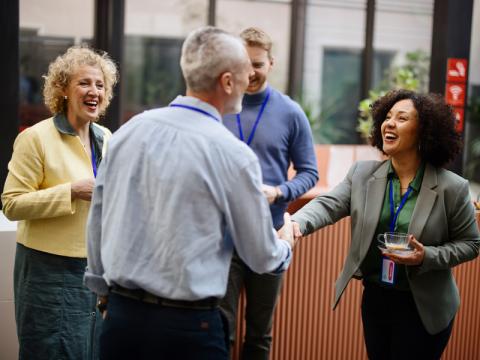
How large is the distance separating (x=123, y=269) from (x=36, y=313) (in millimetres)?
998

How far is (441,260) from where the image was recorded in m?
2.46

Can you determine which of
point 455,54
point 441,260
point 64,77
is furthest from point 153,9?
point 441,260

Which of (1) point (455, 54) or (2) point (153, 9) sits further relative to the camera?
(2) point (153, 9)

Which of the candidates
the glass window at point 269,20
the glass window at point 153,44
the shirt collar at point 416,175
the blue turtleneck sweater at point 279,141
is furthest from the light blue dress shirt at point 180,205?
the glass window at point 269,20

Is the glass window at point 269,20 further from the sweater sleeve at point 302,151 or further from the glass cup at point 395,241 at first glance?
the glass cup at point 395,241

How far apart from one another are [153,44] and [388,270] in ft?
26.9

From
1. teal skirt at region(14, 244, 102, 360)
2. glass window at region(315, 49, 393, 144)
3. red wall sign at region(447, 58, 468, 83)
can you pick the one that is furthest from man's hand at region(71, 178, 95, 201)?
glass window at region(315, 49, 393, 144)

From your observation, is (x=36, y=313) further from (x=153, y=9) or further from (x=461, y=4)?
(x=153, y=9)

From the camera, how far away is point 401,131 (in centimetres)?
258

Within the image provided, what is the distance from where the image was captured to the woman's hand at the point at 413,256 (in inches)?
94.0

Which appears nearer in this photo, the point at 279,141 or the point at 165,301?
the point at 165,301

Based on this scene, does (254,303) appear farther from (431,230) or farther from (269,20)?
(269,20)

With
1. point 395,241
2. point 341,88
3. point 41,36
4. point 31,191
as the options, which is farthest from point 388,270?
point 341,88

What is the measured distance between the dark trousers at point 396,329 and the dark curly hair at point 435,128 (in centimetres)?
51
